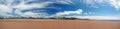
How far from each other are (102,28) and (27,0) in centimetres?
93

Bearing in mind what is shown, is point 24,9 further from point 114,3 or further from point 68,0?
point 114,3

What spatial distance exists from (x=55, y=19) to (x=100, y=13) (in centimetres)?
53

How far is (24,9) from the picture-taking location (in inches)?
75.3

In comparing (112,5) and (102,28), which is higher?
(112,5)

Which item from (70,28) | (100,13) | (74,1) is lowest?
(70,28)

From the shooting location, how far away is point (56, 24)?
6.32 ft

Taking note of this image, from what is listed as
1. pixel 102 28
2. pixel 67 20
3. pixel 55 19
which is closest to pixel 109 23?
pixel 102 28

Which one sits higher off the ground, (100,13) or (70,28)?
(100,13)

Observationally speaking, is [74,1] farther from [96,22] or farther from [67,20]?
[96,22]

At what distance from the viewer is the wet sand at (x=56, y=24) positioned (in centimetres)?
192

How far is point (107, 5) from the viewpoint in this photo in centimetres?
188

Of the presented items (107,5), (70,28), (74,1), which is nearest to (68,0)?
(74,1)

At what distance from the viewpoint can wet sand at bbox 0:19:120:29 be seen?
1.92 metres

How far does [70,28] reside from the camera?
1938mm
